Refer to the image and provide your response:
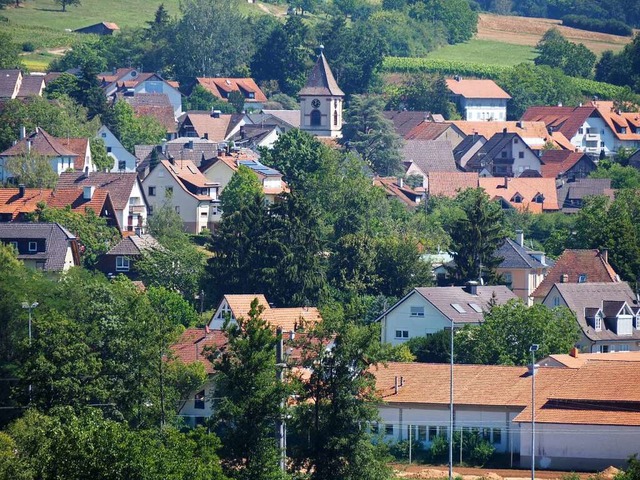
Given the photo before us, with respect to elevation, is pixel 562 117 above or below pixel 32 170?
below

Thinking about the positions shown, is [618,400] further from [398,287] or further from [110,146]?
[110,146]

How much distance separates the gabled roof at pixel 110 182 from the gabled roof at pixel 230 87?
44.9 m

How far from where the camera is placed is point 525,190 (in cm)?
11469

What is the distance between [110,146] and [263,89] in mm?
35933

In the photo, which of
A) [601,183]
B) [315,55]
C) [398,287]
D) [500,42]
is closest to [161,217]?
[398,287]

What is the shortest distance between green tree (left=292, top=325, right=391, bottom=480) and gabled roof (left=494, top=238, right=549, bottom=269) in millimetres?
32783

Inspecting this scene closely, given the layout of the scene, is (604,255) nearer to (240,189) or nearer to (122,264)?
(240,189)

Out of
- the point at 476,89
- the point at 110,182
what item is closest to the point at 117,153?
the point at 110,182

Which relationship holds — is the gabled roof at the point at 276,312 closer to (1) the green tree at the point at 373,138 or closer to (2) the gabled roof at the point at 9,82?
(1) the green tree at the point at 373,138

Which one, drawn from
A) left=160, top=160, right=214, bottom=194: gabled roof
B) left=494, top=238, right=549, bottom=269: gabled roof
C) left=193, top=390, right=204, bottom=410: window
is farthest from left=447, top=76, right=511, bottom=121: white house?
left=193, top=390, right=204, bottom=410: window

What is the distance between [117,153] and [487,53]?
69.0 metres

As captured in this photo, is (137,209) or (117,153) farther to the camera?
(117,153)

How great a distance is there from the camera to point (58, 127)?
106938 millimetres

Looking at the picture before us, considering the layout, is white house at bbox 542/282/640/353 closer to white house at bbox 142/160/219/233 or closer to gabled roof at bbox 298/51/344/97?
white house at bbox 142/160/219/233
